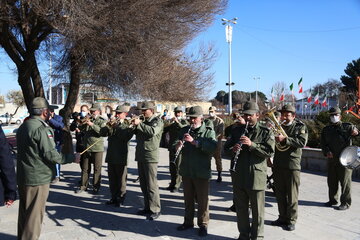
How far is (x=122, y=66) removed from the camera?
947cm

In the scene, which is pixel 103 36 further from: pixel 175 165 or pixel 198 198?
pixel 198 198

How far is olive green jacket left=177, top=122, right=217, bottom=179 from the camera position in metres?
4.60

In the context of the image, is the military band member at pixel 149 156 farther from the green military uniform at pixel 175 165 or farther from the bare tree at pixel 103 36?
the bare tree at pixel 103 36

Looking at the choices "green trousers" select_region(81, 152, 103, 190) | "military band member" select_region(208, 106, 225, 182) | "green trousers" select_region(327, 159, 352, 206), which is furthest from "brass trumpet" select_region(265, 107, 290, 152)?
"green trousers" select_region(81, 152, 103, 190)

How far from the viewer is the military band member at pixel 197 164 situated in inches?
181

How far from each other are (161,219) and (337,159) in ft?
11.8

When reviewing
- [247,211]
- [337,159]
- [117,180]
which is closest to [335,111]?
[337,159]

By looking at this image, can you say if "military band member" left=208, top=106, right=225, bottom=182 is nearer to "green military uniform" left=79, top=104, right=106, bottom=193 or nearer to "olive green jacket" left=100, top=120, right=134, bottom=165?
"olive green jacket" left=100, top=120, right=134, bottom=165

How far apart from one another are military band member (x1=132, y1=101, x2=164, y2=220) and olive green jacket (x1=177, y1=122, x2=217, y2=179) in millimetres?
761

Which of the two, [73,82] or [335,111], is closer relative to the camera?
[335,111]

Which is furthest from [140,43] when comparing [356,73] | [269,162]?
[356,73]

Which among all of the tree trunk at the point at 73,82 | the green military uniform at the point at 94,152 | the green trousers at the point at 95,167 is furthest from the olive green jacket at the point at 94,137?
the tree trunk at the point at 73,82

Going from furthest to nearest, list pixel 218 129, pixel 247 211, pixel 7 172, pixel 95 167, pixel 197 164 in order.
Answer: pixel 218 129 < pixel 95 167 < pixel 197 164 < pixel 247 211 < pixel 7 172

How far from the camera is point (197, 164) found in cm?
468
